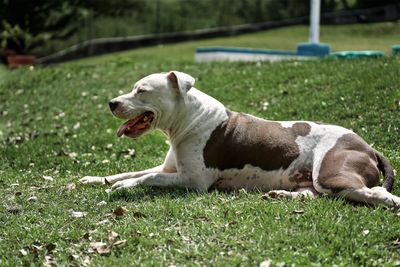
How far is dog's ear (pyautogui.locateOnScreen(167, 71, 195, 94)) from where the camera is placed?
7383 mm

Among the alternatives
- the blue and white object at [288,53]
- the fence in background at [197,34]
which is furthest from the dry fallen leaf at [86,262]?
the fence in background at [197,34]

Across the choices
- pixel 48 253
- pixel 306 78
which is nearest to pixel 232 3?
pixel 306 78

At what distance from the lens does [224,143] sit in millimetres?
7391

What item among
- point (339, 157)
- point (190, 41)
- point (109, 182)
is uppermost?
point (339, 157)

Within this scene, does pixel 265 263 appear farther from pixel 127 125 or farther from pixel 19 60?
pixel 19 60

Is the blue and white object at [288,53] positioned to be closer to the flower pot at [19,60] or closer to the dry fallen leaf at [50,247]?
the flower pot at [19,60]

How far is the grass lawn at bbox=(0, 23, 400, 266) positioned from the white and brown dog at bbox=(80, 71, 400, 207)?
0.24 meters

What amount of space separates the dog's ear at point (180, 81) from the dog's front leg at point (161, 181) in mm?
839

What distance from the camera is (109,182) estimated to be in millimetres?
7836

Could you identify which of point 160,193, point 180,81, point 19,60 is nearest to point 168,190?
point 160,193

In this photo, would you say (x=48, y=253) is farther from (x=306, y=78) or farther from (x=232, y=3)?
(x=232, y=3)

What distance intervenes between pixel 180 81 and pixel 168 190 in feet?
3.49

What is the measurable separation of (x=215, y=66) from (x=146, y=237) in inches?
370

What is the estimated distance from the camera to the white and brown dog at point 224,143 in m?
7.12
